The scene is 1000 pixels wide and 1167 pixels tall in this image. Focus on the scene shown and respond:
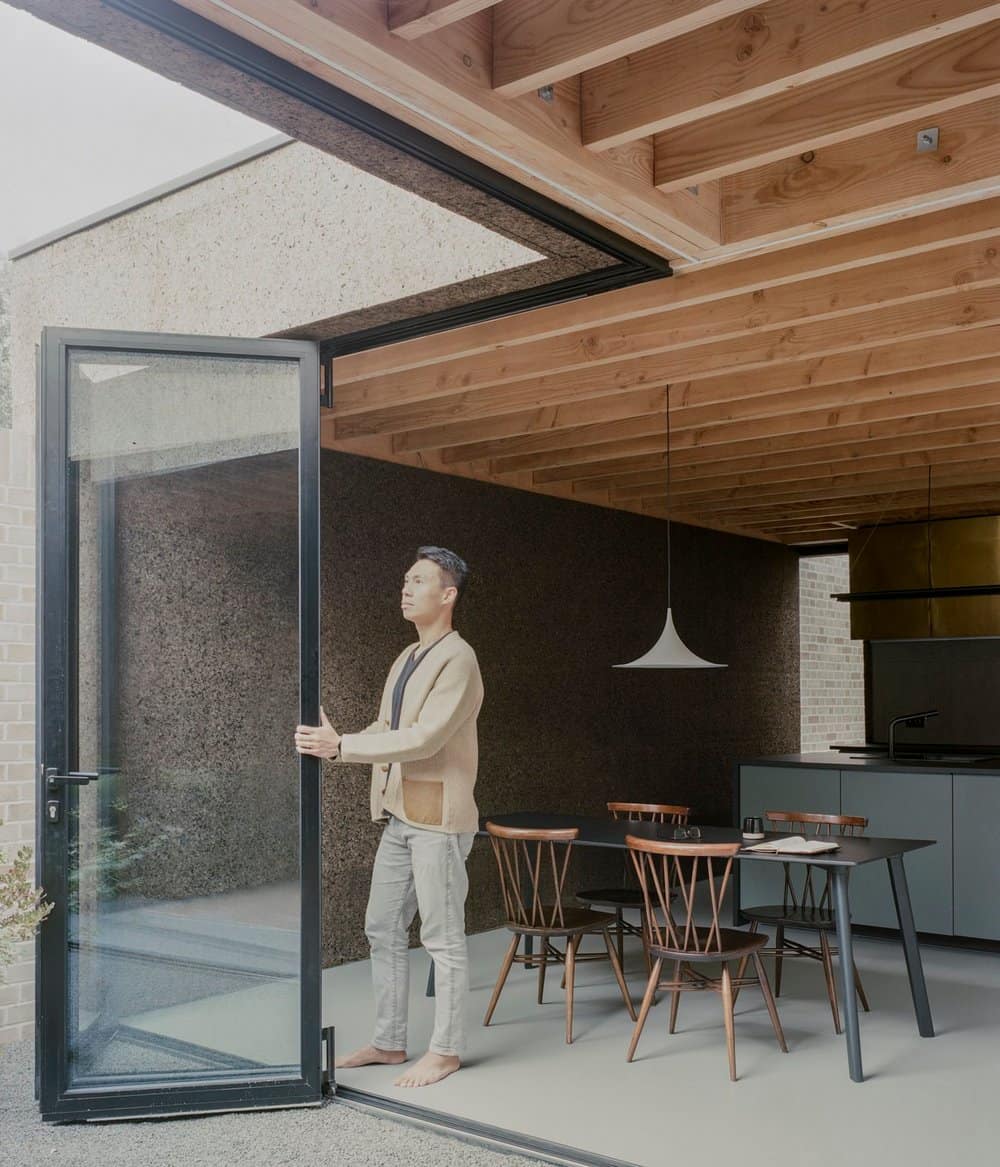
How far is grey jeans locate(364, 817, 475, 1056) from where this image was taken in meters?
3.98

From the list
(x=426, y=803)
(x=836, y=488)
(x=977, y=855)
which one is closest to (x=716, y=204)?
(x=426, y=803)

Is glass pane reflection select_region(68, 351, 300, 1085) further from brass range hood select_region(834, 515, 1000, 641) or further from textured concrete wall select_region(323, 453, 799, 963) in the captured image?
brass range hood select_region(834, 515, 1000, 641)

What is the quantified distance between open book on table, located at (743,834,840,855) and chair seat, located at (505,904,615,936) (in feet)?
2.31

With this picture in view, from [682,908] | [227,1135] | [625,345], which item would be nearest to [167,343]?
[625,345]

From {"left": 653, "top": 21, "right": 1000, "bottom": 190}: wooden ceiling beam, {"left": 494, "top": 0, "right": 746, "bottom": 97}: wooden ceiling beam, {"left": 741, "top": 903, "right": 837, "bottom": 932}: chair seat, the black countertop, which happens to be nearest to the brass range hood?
the black countertop

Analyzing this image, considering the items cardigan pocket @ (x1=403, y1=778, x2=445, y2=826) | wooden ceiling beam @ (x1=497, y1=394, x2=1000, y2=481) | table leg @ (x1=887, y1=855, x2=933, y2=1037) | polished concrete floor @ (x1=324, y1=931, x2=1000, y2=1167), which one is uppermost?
wooden ceiling beam @ (x1=497, y1=394, x2=1000, y2=481)

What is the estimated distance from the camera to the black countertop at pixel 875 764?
20.6 feet

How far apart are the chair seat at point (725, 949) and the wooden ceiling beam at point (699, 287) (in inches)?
87.0

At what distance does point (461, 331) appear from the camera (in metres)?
4.32

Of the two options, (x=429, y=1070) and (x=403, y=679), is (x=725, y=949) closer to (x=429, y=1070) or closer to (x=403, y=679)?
(x=429, y=1070)

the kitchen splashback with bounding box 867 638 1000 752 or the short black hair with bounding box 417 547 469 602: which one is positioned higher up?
the short black hair with bounding box 417 547 469 602

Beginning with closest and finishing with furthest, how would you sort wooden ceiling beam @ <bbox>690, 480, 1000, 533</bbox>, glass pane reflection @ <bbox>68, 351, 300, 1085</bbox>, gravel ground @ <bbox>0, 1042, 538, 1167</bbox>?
gravel ground @ <bbox>0, 1042, 538, 1167</bbox> → glass pane reflection @ <bbox>68, 351, 300, 1085</bbox> → wooden ceiling beam @ <bbox>690, 480, 1000, 533</bbox>

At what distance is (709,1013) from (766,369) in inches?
107

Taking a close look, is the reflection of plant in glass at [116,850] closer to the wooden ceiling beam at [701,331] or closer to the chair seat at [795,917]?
the wooden ceiling beam at [701,331]
